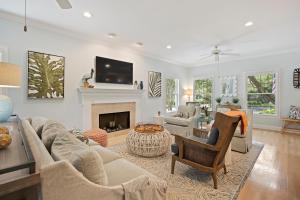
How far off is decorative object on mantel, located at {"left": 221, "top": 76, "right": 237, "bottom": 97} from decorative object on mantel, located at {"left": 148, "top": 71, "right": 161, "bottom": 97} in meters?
2.78

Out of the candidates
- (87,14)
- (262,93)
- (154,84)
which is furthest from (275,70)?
(87,14)

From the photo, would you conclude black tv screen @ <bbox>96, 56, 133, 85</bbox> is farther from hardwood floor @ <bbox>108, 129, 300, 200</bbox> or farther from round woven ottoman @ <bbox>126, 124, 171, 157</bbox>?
round woven ottoman @ <bbox>126, 124, 171, 157</bbox>

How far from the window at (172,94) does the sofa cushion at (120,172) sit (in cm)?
527

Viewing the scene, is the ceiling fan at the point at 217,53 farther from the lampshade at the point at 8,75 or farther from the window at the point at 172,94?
the lampshade at the point at 8,75

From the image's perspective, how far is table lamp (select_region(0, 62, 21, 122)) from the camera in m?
1.93

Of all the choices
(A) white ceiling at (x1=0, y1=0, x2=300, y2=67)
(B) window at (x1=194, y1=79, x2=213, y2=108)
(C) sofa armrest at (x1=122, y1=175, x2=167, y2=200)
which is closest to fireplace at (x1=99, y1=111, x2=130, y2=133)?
(A) white ceiling at (x1=0, y1=0, x2=300, y2=67)

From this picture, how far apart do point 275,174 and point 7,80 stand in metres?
4.02

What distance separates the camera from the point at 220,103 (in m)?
6.84

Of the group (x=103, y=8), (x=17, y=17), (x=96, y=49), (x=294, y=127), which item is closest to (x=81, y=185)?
(x=103, y=8)

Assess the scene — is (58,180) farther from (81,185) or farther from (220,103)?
(220,103)

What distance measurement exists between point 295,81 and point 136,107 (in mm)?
5163

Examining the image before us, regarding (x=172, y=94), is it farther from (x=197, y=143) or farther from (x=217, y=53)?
(x=197, y=143)

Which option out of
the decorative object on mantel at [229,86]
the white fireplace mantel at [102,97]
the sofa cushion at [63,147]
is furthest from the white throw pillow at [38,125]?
the decorative object on mantel at [229,86]

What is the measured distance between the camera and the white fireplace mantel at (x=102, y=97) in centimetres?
415
